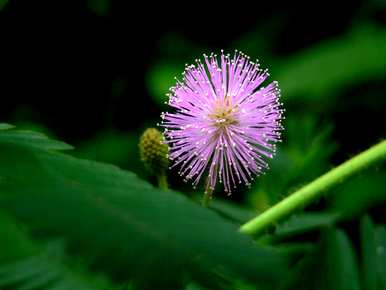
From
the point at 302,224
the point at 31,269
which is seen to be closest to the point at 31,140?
the point at 31,269

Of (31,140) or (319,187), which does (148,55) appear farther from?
(31,140)

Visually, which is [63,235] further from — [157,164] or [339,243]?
[339,243]

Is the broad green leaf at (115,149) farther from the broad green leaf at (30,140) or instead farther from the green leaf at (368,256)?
the broad green leaf at (30,140)

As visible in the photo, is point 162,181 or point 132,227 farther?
point 162,181

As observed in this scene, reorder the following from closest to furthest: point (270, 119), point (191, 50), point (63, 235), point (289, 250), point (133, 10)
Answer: point (63, 235)
point (270, 119)
point (289, 250)
point (191, 50)
point (133, 10)

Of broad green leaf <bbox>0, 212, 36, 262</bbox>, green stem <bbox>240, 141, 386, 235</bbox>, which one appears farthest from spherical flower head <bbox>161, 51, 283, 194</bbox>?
broad green leaf <bbox>0, 212, 36, 262</bbox>

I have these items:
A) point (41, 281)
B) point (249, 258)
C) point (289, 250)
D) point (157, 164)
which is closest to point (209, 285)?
point (249, 258)

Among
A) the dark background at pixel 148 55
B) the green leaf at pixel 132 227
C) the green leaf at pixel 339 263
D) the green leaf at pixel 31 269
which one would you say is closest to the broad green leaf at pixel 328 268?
the green leaf at pixel 339 263
